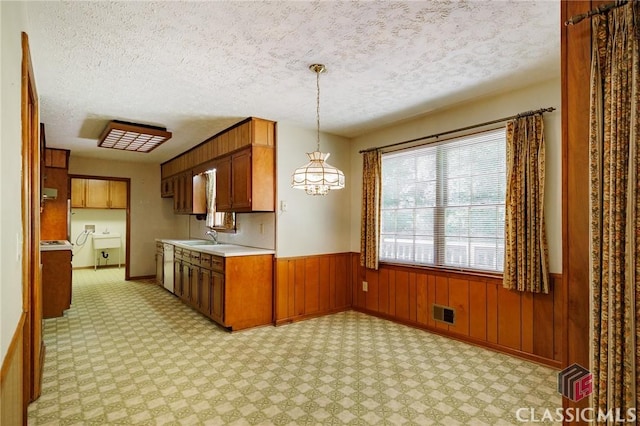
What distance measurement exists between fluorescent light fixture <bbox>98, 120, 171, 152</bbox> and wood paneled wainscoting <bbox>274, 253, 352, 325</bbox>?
2385mm

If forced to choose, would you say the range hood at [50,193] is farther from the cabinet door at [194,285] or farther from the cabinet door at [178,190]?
the cabinet door at [194,285]

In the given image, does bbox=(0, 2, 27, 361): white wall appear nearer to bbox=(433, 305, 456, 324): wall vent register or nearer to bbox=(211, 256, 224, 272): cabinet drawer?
bbox=(211, 256, 224, 272): cabinet drawer

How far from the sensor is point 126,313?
191 inches

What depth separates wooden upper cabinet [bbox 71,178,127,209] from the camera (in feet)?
27.6

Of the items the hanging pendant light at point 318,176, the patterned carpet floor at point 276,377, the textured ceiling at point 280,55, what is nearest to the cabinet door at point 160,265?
the patterned carpet floor at point 276,377

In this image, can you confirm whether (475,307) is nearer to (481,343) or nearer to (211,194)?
(481,343)

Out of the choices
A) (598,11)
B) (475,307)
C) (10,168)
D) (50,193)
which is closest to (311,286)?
(475,307)

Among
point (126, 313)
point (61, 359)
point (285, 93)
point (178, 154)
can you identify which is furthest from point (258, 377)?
point (178, 154)

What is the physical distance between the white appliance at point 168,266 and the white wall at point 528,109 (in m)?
4.07

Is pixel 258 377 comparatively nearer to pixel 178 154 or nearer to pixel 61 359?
pixel 61 359

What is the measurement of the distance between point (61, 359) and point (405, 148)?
4343 mm

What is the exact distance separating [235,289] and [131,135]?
2.53 m

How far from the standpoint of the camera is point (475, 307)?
369 cm

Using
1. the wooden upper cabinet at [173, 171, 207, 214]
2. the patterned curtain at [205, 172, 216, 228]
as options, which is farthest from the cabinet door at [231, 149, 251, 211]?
the wooden upper cabinet at [173, 171, 207, 214]
